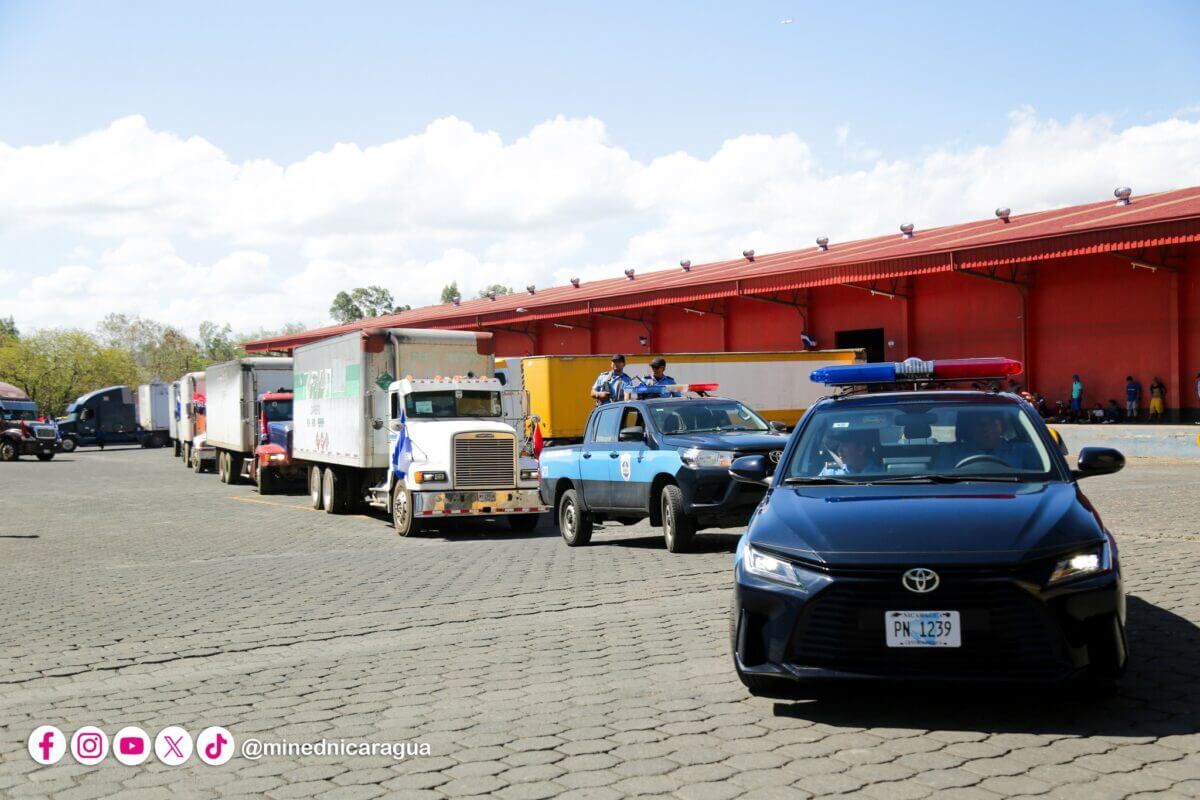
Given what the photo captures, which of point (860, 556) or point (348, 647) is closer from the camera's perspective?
point (860, 556)

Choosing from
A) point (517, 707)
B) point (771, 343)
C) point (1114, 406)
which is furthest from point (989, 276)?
point (517, 707)

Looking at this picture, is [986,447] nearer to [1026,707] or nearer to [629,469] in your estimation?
[1026,707]

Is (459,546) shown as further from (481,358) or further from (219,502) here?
(219,502)

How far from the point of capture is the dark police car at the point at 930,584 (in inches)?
211

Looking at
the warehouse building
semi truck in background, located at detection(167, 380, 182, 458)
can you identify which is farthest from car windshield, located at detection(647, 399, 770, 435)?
semi truck in background, located at detection(167, 380, 182, 458)

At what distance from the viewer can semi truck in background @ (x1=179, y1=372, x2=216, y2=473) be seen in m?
38.5

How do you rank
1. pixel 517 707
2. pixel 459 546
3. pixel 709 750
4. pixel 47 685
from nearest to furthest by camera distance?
1. pixel 709 750
2. pixel 517 707
3. pixel 47 685
4. pixel 459 546

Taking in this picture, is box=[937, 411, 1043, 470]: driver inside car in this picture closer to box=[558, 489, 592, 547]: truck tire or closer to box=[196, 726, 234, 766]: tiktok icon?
box=[196, 726, 234, 766]: tiktok icon

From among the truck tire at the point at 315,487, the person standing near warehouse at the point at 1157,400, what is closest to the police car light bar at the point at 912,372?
the truck tire at the point at 315,487

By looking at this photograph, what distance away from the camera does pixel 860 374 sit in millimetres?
8266

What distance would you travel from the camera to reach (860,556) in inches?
217

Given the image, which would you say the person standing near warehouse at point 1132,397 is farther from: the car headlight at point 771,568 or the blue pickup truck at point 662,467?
the car headlight at point 771,568

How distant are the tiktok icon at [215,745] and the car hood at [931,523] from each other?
2.80 meters

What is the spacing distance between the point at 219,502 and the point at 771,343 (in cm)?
2863
